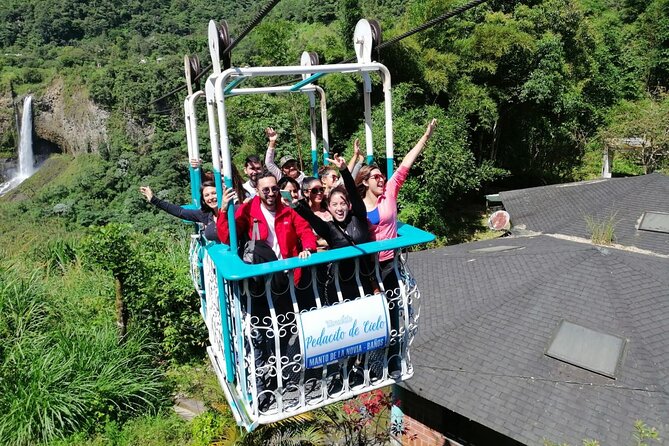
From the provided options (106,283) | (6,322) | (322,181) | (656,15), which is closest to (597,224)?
(322,181)

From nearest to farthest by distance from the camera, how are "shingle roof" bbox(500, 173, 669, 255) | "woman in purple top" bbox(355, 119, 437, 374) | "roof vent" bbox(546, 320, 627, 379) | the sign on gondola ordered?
the sign on gondola < "woman in purple top" bbox(355, 119, 437, 374) < "roof vent" bbox(546, 320, 627, 379) < "shingle roof" bbox(500, 173, 669, 255)

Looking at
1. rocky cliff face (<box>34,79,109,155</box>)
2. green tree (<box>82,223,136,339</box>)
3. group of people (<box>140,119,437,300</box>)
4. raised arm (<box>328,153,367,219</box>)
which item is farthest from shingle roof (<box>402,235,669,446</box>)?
rocky cliff face (<box>34,79,109,155</box>)

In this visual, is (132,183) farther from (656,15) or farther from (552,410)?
(656,15)

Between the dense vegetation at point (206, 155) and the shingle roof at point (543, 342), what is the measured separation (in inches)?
137

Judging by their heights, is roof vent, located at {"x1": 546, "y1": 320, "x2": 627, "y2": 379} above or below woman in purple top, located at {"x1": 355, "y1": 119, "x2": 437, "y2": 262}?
below

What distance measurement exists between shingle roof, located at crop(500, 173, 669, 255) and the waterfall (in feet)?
134

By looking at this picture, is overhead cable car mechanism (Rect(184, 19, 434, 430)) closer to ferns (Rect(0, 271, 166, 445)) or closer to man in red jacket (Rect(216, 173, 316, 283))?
man in red jacket (Rect(216, 173, 316, 283))

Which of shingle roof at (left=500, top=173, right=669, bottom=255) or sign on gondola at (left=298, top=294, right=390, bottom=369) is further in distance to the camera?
shingle roof at (left=500, top=173, right=669, bottom=255)

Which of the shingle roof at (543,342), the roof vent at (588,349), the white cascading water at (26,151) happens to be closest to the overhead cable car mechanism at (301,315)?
the shingle roof at (543,342)

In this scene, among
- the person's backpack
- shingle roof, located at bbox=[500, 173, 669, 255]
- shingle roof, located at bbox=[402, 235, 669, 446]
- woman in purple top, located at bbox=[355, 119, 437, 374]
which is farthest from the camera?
shingle roof, located at bbox=[500, 173, 669, 255]

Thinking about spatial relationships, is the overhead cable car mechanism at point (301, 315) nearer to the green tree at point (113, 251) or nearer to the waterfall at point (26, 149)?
the green tree at point (113, 251)

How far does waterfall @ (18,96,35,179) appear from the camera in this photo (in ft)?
138

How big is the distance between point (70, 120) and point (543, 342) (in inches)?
1638

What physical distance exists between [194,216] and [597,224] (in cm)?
1015
